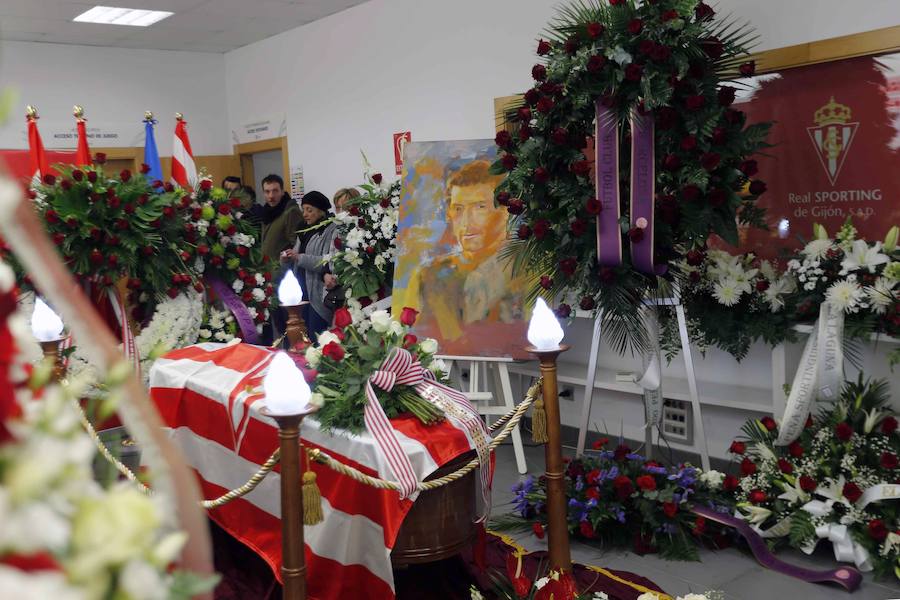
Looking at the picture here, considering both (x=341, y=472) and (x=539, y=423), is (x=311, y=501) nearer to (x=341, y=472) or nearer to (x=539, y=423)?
(x=341, y=472)

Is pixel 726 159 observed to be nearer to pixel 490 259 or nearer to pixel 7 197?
pixel 490 259

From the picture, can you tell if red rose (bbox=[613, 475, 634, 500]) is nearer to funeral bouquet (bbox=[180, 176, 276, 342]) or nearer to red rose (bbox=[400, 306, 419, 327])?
red rose (bbox=[400, 306, 419, 327])

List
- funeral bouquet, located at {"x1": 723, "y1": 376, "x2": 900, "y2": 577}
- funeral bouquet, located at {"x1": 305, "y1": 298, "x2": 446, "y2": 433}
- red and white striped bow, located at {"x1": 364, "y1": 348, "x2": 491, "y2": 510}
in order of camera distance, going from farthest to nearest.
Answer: funeral bouquet, located at {"x1": 723, "y1": 376, "x2": 900, "y2": 577}, funeral bouquet, located at {"x1": 305, "y1": 298, "x2": 446, "y2": 433}, red and white striped bow, located at {"x1": 364, "y1": 348, "x2": 491, "y2": 510}

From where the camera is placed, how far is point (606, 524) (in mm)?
3768

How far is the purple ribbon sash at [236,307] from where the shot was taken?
438cm

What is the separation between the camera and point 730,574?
342 centimetres

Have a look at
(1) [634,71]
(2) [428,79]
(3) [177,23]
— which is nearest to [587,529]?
(1) [634,71]

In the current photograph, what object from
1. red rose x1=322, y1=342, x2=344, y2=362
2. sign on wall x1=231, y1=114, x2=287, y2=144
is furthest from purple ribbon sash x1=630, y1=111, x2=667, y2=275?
sign on wall x1=231, y1=114, x2=287, y2=144

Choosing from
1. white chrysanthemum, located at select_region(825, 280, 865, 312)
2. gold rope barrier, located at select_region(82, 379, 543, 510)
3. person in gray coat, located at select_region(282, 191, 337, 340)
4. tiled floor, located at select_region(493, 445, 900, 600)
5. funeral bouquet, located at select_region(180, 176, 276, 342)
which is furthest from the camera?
person in gray coat, located at select_region(282, 191, 337, 340)

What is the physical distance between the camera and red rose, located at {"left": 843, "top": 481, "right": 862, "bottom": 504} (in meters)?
3.43

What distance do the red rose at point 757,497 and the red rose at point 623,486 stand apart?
51 centimetres

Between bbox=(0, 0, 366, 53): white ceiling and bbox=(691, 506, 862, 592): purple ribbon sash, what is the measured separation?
5.58m

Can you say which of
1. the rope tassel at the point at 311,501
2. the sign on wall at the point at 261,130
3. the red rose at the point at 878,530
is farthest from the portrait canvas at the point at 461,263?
the sign on wall at the point at 261,130

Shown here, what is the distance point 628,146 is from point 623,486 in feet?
4.96
